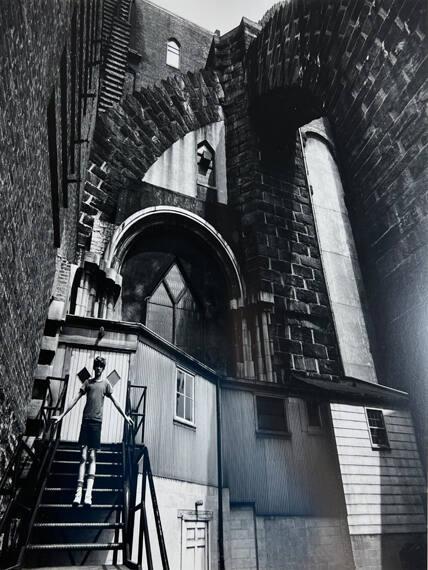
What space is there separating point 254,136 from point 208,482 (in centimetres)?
990

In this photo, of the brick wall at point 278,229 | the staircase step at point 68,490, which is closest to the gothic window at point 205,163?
the brick wall at point 278,229

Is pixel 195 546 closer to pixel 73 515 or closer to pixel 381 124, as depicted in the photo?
pixel 73 515

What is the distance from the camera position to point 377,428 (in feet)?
30.2

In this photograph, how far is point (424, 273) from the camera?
9.61m

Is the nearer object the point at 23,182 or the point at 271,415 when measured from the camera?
the point at 23,182

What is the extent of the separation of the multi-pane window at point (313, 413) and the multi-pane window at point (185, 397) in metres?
2.77

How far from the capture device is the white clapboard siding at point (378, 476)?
26.2ft

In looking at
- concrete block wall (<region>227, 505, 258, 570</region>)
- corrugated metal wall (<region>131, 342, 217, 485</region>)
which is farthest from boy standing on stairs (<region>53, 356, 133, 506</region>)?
concrete block wall (<region>227, 505, 258, 570</region>)

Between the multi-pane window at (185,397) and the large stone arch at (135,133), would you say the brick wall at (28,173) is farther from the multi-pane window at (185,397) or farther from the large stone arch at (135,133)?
the large stone arch at (135,133)

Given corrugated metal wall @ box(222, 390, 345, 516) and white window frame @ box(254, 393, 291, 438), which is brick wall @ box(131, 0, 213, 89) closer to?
white window frame @ box(254, 393, 291, 438)

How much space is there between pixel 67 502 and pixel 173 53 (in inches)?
728

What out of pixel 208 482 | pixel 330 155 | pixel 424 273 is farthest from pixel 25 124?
pixel 330 155

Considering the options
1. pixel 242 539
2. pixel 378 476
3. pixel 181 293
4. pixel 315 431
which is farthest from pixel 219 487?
pixel 181 293

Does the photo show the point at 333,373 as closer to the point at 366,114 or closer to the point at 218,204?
the point at 218,204
